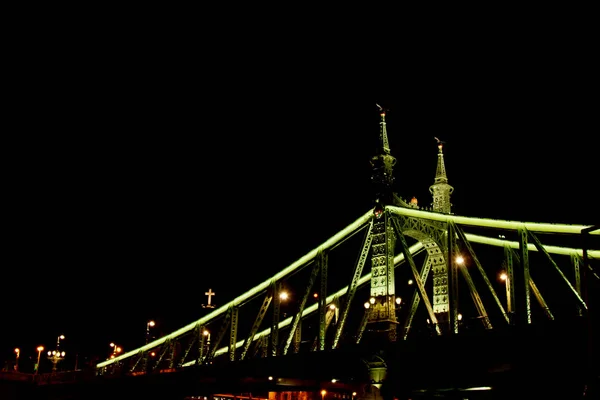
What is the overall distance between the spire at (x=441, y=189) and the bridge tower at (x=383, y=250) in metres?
10.3

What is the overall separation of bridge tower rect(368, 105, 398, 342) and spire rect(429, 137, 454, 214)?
10.3 m

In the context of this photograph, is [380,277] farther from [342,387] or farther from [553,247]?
[342,387]

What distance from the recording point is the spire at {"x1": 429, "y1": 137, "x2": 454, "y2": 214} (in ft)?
191

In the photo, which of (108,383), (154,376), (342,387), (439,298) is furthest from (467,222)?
(108,383)

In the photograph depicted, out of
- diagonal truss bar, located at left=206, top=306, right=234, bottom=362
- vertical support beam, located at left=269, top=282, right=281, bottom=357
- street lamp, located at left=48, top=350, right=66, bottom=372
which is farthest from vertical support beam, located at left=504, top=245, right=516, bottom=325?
street lamp, located at left=48, top=350, right=66, bottom=372

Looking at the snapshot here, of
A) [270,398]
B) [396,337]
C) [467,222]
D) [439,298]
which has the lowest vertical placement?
[270,398]

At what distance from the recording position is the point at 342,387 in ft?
203

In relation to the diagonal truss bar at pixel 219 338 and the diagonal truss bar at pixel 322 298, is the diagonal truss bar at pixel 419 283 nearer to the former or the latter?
the diagonal truss bar at pixel 322 298

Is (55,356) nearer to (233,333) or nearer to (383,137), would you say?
(233,333)

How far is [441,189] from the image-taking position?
5806cm

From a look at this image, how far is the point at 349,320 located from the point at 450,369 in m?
36.1

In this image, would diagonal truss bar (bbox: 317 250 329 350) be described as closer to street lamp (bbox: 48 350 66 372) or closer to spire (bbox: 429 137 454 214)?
spire (bbox: 429 137 454 214)

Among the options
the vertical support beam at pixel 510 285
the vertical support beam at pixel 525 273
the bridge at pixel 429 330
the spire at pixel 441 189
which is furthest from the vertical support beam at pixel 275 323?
the vertical support beam at pixel 525 273

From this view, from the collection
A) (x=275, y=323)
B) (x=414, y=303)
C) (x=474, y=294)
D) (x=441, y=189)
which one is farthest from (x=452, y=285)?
(x=441, y=189)
